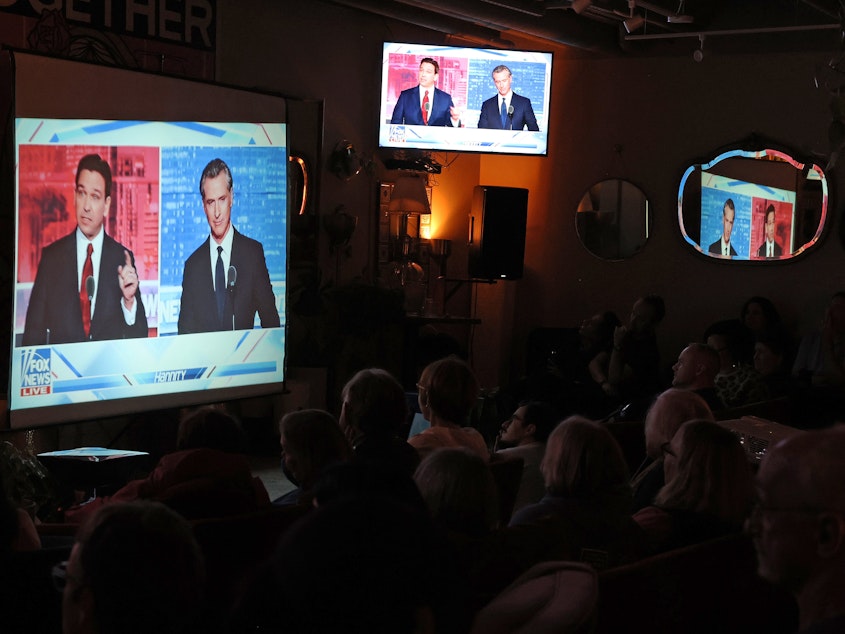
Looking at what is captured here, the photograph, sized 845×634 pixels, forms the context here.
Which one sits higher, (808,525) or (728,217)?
(728,217)

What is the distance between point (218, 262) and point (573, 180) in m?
4.36

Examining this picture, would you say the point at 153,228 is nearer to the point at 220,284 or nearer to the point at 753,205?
the point at 220,284

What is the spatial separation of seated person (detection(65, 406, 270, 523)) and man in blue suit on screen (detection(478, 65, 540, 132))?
5.60m

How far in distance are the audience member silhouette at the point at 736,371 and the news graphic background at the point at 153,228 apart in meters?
2.67

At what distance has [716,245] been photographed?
9.14 metres

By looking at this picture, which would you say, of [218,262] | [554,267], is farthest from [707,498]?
[554,267]

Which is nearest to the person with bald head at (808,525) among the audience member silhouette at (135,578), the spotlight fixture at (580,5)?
the audience member silhouette at (135,578)

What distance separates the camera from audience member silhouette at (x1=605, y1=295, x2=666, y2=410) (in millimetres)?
8156

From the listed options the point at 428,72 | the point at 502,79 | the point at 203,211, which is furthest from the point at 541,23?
the point at 203,211

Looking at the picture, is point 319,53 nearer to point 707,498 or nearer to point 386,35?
point 386,35

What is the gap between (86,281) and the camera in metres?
5.57

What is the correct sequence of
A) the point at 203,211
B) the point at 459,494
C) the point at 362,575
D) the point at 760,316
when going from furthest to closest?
the point at 760,316
the point at 203,211
the point at 459,494
the point at 362,575

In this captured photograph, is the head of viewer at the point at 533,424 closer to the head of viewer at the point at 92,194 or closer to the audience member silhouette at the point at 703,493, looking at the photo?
the audience member silhouette at the point at 703,493

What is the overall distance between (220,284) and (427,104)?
3.01 m
